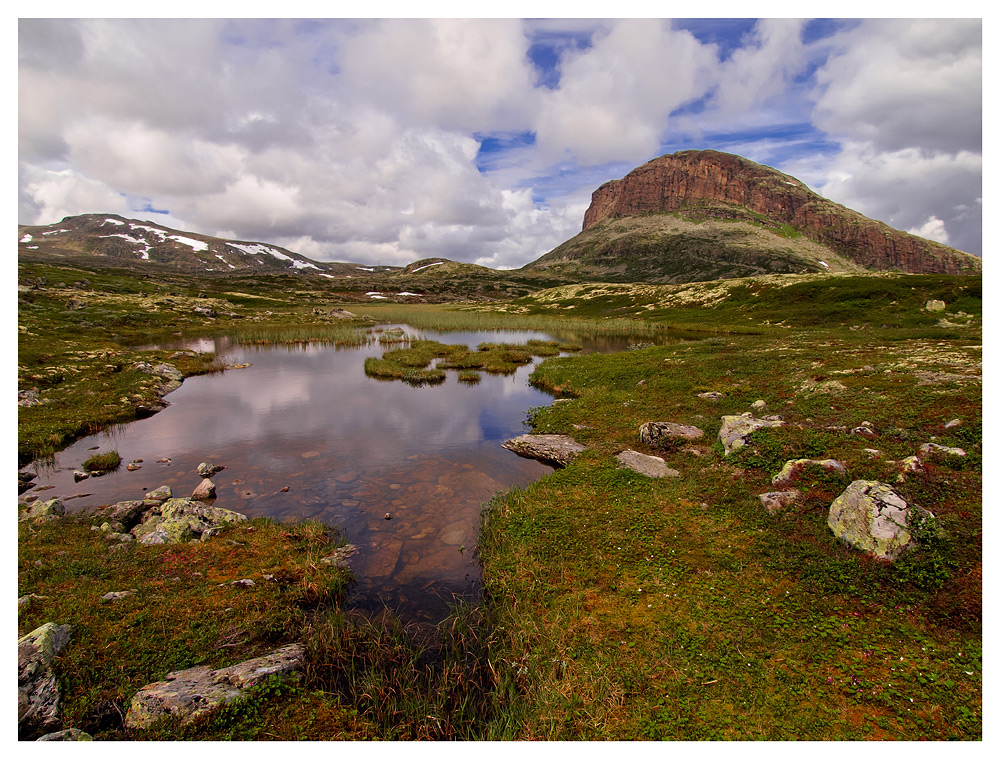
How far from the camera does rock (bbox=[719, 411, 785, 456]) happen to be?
16859mm

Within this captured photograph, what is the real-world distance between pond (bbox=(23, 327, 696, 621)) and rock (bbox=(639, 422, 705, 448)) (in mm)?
5576

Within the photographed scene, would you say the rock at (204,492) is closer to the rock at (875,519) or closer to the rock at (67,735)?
the rock at (67,735)

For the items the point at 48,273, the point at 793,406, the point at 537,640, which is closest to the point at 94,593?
the point at 537,640

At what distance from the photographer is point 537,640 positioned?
373 inches

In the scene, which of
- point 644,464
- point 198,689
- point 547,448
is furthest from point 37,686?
point 644,464

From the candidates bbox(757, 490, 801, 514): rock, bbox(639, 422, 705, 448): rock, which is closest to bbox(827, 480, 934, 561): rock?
bbox(757, 490, 801, 514): rock

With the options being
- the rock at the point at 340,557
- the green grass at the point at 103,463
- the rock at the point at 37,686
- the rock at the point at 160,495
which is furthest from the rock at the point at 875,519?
the green grass at the point at 103,463

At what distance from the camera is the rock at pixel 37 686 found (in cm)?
677

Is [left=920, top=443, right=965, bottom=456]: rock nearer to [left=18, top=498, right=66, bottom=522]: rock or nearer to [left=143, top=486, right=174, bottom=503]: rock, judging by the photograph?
[left=143, top=486, right=174, bottom=503]: rock

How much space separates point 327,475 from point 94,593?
9.77 metres

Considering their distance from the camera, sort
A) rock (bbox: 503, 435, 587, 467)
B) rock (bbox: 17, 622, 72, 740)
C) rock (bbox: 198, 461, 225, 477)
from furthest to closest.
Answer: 1. rock (bbox: 503, 435, 587, 467)
2. rock (bbox: 198, 461, 225, 477)
3. rock (bbox: 17, 622, 72, 740)

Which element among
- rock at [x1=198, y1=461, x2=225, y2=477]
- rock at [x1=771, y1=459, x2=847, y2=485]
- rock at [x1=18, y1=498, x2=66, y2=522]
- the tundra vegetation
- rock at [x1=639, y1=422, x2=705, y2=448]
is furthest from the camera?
rock at [x1=639, y1=422, x2=705, y2=448]

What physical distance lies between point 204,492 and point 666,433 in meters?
21.0

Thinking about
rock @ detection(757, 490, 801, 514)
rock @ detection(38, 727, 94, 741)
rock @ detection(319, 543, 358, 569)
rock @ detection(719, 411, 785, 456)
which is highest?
rock @ detection(719, 411, 785, 456)
